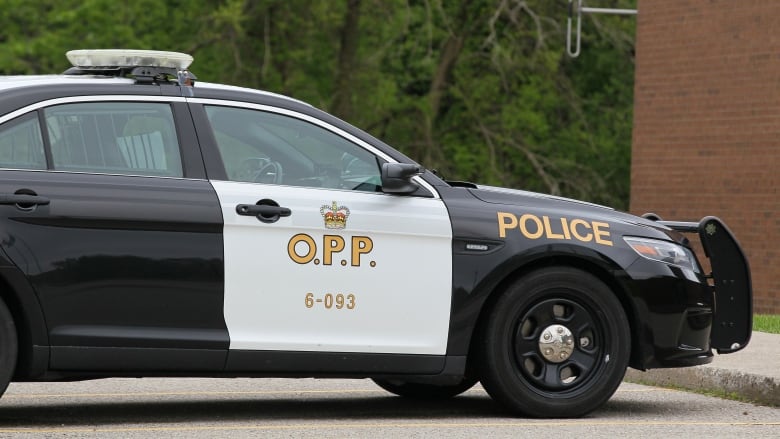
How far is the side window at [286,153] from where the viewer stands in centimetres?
746

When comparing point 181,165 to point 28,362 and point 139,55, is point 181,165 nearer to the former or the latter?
point 139,55

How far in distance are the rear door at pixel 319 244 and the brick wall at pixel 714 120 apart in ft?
34.1

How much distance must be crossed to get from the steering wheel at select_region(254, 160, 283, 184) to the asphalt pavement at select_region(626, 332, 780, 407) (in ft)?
11.0

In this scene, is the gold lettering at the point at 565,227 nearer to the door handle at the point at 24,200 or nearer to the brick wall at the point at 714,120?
the door handle at the point at 24,200

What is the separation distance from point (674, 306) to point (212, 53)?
27.2 m

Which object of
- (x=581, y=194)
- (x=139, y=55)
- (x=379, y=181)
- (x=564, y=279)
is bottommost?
(x=581, y=194)

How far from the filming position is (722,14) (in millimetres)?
17438

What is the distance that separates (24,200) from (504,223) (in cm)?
242

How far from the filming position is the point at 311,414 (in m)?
8.00

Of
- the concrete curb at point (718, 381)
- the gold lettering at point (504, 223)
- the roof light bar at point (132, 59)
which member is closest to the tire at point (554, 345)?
the gold lettering at point (504, 223)

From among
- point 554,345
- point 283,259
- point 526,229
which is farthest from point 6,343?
point 554,345

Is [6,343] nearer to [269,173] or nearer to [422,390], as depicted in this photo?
[269,173]

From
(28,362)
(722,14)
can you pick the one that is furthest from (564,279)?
→ (722,14)

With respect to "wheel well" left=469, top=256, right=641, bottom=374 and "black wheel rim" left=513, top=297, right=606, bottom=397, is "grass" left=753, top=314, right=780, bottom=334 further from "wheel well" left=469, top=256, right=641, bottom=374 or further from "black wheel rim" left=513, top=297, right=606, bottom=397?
"black wheel rim" left=513, top=297, right=606, bottom=397
